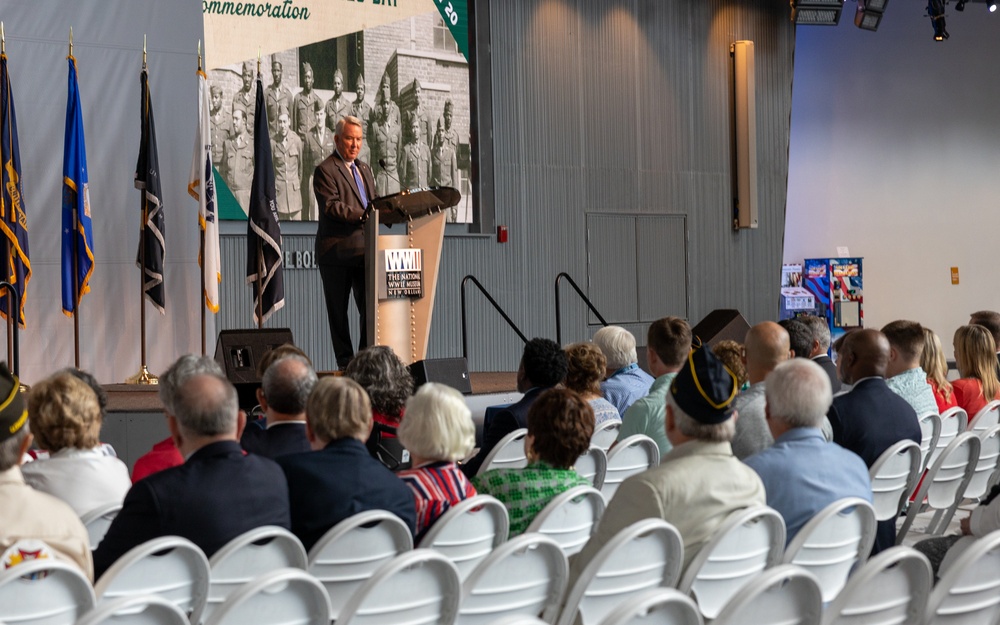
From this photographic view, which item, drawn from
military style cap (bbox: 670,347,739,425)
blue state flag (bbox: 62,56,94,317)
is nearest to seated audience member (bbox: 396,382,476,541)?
military style cap (bbox: 670,347,739,425)

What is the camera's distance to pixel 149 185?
312 inches

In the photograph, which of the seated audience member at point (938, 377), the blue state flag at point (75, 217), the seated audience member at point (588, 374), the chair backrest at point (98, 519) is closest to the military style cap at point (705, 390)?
the chair backrest at point (98, 519)

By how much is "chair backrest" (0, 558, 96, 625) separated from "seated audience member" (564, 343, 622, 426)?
279 centimetres

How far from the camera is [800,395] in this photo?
315cm

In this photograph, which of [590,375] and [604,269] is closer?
[590,375]

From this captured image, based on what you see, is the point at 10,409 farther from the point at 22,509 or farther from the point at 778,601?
the point at 778,601

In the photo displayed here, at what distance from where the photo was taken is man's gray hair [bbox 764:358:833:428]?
10.3 ft

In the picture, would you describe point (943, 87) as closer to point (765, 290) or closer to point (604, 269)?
point (765, 290)

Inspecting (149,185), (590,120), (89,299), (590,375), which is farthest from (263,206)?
(590,120)

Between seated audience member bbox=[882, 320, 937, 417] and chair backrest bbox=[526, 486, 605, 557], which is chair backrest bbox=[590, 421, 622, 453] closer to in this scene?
chair backrest bbox=[526, 486, 605, 557]

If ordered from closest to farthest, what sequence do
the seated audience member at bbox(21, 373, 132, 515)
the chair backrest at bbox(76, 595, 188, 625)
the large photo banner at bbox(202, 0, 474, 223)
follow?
the chair backrest at bbox(76, 595, 188, 625), the seated audience member at bbox(21, 373, 132, 515), the large photo banner at bbox(202, 0, 474, 223)

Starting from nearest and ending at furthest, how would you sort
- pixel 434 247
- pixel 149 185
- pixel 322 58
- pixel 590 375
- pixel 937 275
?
1. pixel 590 375
2. pixel 434 247
3. pixel 149 185
4. pixel 322 58
5. pixel 937 275

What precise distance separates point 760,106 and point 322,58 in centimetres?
624

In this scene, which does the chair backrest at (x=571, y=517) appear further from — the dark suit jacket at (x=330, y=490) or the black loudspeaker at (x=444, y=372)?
the black loudspeaker at (x=444, y=372)
